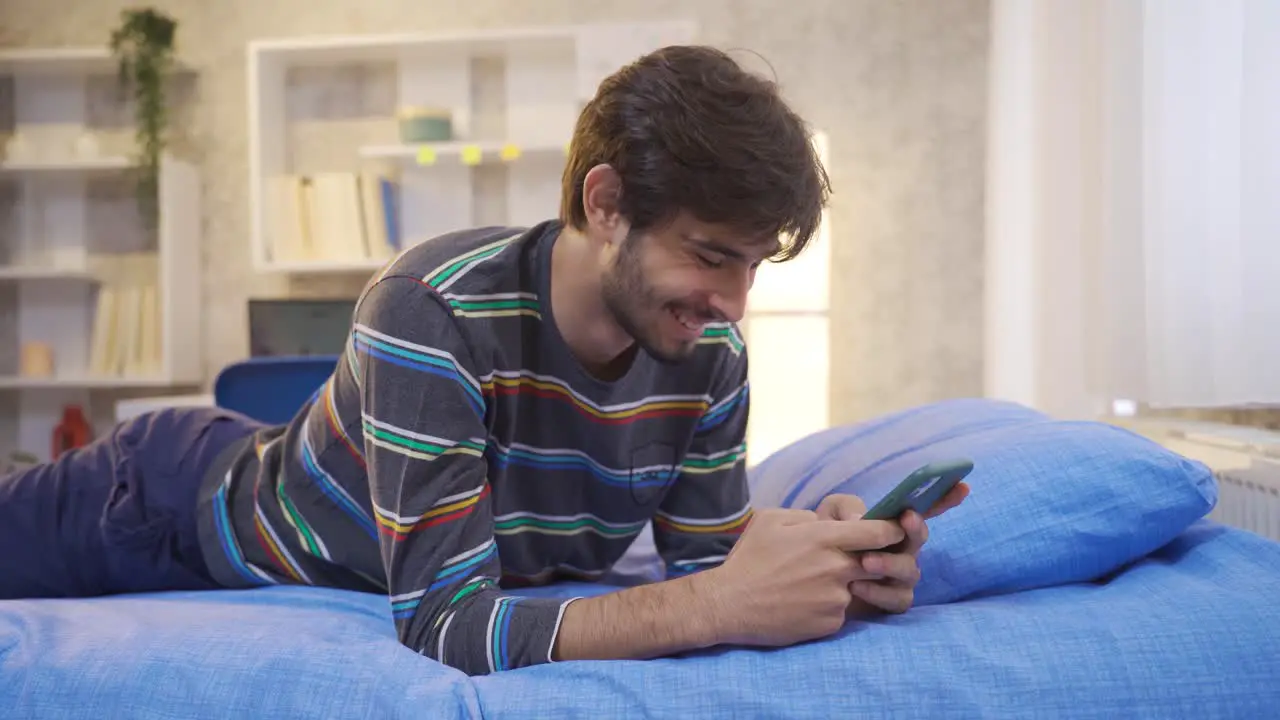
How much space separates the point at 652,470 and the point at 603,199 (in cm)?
31

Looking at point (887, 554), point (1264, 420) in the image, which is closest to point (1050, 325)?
point (1264, 420)

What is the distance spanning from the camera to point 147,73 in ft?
12.6

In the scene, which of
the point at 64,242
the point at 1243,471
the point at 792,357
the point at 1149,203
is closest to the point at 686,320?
the point at 1243,471

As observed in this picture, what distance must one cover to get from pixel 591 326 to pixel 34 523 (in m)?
0.75

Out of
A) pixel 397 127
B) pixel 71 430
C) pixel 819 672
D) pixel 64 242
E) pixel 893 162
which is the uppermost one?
pixel 397 127

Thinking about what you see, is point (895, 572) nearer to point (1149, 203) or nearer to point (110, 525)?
point (110, 525)

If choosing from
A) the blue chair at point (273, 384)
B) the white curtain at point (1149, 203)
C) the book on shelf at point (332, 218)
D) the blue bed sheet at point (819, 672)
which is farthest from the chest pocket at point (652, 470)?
the book on shelf at point (332, 218)

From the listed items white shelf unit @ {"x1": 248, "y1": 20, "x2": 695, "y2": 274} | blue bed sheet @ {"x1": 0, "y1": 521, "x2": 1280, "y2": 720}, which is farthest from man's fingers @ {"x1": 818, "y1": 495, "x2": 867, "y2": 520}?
white shelf unit @ {"x1": 248, "y1": 20, "x2": 695, "y2": 274}

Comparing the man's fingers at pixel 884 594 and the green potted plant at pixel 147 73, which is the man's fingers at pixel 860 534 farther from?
the green potted plant at pixel 147 73

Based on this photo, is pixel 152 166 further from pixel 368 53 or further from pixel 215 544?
pixel 215 544

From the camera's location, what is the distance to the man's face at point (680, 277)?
1.07m

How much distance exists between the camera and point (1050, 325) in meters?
2.61

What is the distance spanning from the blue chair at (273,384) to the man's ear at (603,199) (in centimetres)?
114

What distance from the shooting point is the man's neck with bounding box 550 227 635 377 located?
116 cm
